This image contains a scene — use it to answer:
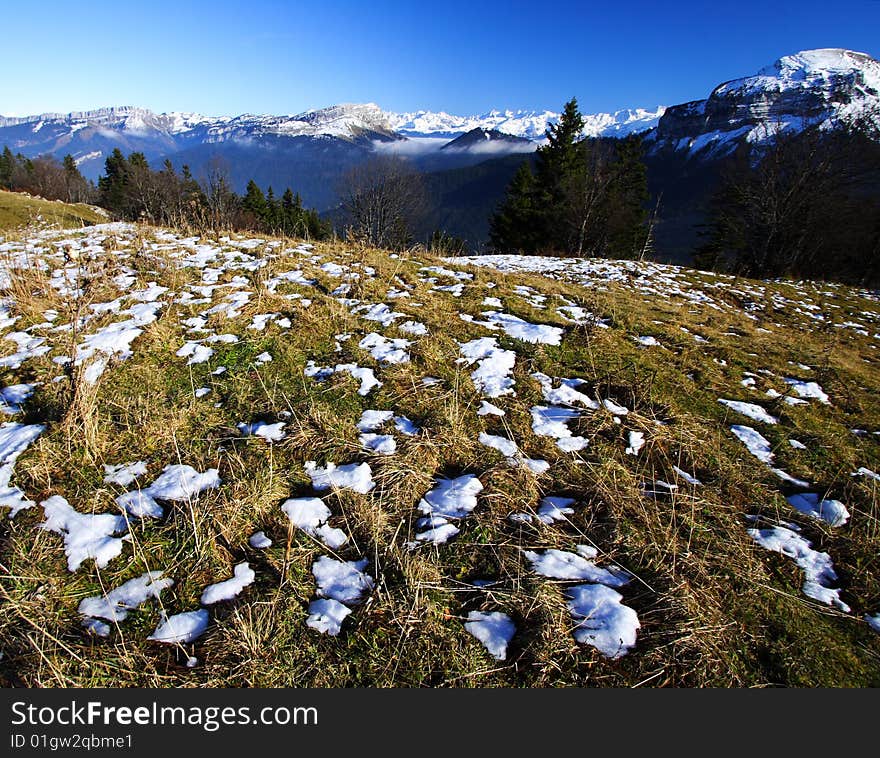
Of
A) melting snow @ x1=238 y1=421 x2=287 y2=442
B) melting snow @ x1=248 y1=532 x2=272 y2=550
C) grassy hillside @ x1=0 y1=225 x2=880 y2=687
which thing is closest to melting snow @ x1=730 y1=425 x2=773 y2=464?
grassy hillside @ x1=0 y1=225 x2=880 y2=687

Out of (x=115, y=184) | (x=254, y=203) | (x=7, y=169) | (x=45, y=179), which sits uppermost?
(x=7, y=169)

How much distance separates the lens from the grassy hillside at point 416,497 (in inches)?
80.1

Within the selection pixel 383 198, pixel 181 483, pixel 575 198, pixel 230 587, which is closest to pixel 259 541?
pixel 230 587

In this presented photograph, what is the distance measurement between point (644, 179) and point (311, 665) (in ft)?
152

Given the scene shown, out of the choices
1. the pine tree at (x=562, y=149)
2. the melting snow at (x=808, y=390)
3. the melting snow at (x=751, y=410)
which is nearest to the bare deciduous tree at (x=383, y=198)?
the pine tree at (x=562, y=149)

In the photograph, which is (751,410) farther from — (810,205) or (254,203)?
(254,203)

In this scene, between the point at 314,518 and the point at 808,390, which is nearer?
the point at 314,518

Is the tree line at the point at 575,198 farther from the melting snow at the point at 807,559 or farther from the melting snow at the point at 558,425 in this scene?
the melting snow at the point at 807,559

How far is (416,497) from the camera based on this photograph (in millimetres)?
2906

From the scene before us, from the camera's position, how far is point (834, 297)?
46.1 ft

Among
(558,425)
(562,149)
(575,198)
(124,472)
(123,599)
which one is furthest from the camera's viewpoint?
(562,149)

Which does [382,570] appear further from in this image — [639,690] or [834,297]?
[834,297]

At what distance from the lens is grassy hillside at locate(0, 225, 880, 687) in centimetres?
204

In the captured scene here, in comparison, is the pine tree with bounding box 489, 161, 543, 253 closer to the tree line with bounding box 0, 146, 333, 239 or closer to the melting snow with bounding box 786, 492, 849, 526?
the tree line with bounding box 0, 146, 333, 239
